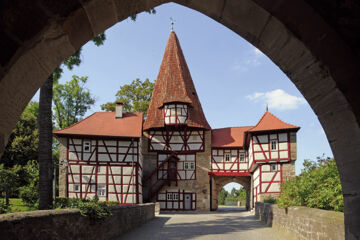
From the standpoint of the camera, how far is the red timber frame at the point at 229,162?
24750mm

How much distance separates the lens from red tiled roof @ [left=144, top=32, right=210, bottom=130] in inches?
1004

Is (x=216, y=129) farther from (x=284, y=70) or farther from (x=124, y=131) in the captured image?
(x=284, y=70)

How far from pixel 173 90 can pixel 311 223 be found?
70.3ft

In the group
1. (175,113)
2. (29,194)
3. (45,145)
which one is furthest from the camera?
(175,113)

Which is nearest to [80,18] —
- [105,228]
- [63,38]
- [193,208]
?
[63,38]

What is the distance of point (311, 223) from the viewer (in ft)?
19.6

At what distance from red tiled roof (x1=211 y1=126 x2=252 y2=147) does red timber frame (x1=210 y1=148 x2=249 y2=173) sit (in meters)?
0.48

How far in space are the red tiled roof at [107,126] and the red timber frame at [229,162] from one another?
6895 mm

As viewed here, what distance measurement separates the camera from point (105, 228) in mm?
7414

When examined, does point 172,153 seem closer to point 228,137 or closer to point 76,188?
point 228,137

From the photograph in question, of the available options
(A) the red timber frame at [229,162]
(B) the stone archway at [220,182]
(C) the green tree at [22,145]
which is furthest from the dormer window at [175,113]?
(C) the green tree at [22,145]

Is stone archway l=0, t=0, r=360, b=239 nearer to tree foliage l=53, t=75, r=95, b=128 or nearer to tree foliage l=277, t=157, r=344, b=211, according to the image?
tree foliage l=277, t=157, r=344, b=211

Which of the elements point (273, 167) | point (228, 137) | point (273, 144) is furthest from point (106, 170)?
point (273, 144)

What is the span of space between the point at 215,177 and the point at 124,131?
875 centimetres
